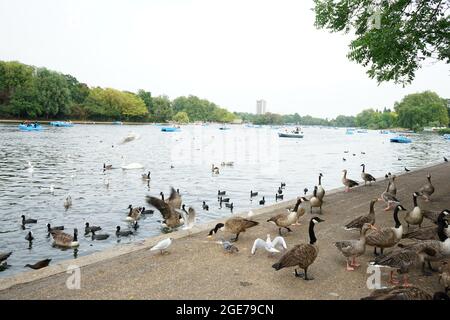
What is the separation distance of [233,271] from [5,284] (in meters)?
4.59

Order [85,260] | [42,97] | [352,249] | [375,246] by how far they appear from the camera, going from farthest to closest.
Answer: [42,97], [375,246], [85,260], [352,249]

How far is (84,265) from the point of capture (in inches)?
306

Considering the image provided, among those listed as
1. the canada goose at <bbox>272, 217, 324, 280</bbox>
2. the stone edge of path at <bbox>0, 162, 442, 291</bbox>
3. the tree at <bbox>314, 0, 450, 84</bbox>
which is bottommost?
the stone edge of path at <bbox>0, 162, 442, 291</bbox>

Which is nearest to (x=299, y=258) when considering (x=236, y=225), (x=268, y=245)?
(x=268, y=245)

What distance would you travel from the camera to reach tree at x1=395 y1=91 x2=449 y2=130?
539 feet

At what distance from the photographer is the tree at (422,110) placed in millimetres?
164250

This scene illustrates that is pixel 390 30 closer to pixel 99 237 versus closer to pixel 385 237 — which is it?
pixel 385 237

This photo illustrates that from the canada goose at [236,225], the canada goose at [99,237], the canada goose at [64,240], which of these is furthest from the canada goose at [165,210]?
the canada goose at [64,240]

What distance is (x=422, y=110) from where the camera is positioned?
6442 inches

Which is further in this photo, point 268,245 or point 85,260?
point 268,245

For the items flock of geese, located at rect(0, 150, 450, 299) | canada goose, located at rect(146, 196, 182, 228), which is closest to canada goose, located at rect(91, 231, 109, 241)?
flock of geese, located at rect(0, 150, 450, 299)

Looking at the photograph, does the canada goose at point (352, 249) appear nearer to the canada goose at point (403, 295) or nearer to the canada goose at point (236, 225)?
the canada goose at point (403, 295)

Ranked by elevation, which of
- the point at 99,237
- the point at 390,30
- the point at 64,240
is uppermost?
the point at 390,30

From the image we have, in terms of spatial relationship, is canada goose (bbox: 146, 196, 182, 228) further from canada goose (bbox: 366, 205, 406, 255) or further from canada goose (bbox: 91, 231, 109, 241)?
canada goose (bbox: 366, 205, 406, 255)
